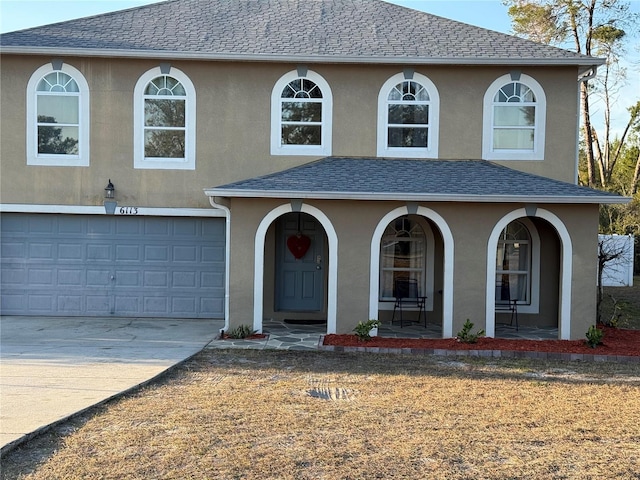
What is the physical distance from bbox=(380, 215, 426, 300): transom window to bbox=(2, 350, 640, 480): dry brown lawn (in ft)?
14.5

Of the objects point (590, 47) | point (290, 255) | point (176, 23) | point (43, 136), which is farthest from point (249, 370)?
point (590, 47)

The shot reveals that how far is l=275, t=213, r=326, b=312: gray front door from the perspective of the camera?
13008 millimetres

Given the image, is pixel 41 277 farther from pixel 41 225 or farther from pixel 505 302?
pixel 505 302

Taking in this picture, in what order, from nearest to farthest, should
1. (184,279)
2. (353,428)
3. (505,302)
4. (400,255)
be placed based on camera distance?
(353,428) → (505,302) → (184,279) → (400,255)

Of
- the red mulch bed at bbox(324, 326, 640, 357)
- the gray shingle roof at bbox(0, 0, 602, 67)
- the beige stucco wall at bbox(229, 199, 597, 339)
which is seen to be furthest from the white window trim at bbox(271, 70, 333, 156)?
the red mulch bed at bbox(324, 326, 640, 357)

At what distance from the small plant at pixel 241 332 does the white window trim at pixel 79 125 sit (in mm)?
5089

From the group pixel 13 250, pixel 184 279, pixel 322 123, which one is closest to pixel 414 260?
pixel 322 123

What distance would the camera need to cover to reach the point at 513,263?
42.0 feet

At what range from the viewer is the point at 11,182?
1247 cm

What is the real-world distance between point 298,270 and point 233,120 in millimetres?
3596

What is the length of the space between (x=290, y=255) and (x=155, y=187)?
331cm

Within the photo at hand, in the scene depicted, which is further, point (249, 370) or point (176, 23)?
point (176, 23)

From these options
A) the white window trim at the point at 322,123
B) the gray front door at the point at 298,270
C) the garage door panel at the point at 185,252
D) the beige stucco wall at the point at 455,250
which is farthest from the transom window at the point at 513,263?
the garage door panel at the point at 185,252

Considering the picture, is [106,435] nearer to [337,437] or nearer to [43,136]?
[337,437]
